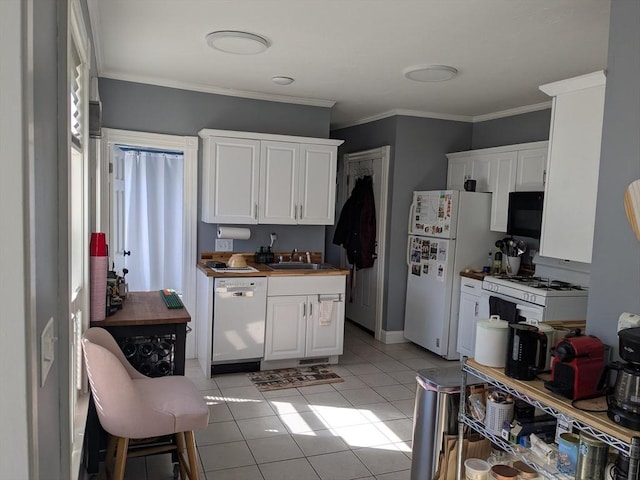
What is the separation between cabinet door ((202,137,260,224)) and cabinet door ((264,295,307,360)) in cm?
82

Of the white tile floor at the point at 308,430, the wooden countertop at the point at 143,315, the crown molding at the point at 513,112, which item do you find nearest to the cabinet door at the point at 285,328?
the white tile floor at the point at 308,430

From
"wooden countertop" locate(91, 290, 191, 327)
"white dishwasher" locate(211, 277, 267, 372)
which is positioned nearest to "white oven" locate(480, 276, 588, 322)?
"white dishwasher" locate(211, 277, 267, 372)

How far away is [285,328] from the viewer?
14.0 ft

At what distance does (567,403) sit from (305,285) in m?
2.76

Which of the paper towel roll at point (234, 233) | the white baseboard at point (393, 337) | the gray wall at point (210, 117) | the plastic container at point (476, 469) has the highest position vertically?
the gray wall at point (210, 117)

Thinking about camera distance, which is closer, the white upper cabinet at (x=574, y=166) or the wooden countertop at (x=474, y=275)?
the white upper cabinet at (x=574, y=166)

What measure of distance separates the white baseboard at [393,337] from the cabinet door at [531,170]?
1997mm

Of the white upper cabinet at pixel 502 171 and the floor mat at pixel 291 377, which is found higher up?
the white upper cabinet at pixel 502 171

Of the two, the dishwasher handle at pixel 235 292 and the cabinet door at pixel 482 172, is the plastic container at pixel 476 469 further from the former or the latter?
the cabinet door at pixel 482 172

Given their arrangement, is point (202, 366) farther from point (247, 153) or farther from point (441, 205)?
point (441, 205)

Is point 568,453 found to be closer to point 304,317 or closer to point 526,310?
point 526,310

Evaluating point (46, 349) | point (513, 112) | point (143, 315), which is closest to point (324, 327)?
point (143, 315)

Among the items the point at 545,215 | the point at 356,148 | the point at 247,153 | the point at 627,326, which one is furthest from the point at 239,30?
the point at 356,148

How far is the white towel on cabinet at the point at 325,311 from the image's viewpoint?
4.37 meters
